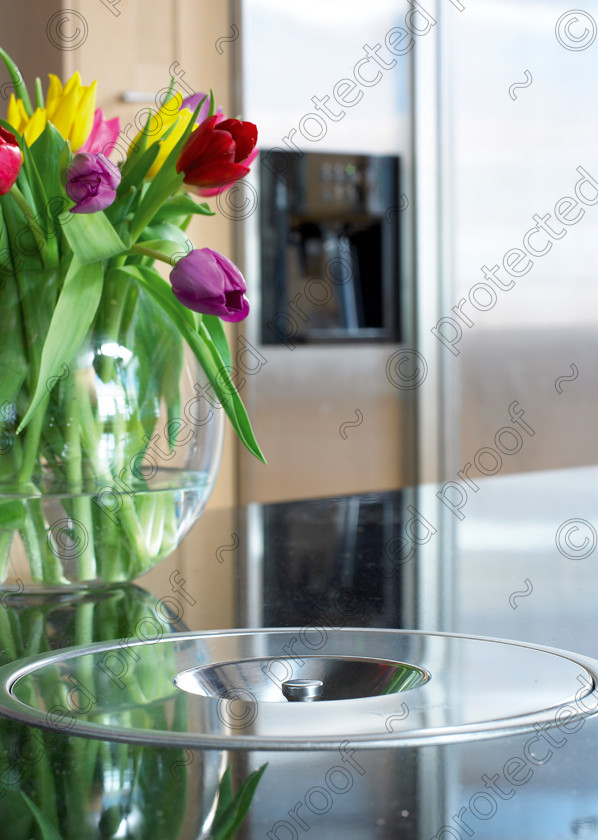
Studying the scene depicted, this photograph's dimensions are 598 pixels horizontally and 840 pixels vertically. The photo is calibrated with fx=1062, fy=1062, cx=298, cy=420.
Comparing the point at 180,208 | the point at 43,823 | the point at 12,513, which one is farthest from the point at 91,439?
the point at 43,823

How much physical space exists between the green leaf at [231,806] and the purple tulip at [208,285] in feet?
0.97

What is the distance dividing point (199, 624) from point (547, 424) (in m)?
2.77

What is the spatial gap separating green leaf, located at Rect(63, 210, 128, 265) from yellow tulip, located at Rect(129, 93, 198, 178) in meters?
0.07

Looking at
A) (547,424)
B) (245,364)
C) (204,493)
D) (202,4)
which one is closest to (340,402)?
(245,364)

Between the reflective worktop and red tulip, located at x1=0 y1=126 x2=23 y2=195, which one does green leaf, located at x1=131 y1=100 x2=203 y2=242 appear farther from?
the reflective worktop

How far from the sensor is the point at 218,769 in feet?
1.04

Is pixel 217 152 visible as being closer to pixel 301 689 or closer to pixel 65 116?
pixel 65 116

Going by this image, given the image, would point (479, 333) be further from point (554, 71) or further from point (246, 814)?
point (246, 814)

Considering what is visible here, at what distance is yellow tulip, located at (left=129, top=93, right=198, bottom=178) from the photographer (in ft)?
2.09

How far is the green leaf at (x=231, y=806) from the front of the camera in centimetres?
27

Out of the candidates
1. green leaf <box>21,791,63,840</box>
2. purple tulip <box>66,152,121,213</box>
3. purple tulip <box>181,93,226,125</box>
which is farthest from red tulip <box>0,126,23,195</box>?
green leaf <box>21,791,63,840</box>

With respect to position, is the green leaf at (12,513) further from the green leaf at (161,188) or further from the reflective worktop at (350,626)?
the green leaf at (161,188)

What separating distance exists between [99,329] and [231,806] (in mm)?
366

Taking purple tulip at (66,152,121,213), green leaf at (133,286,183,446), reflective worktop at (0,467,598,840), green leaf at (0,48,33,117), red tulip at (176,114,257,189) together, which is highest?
green leaf at (0,48,33,117)
